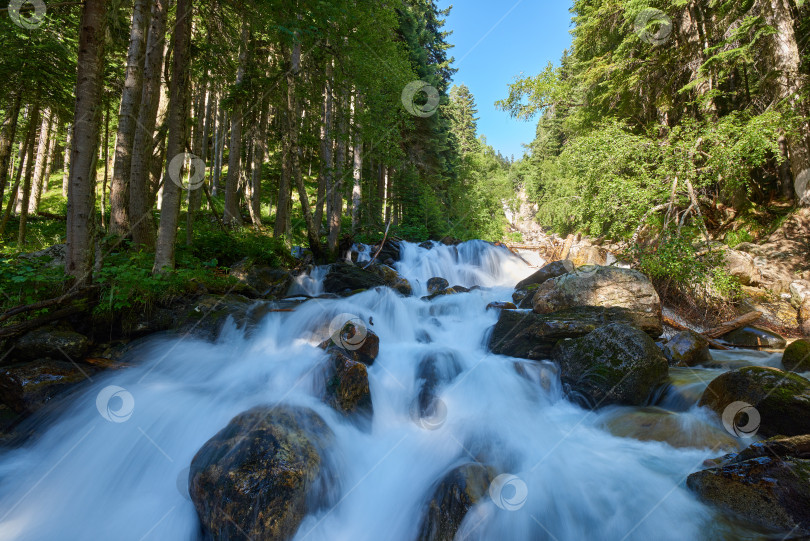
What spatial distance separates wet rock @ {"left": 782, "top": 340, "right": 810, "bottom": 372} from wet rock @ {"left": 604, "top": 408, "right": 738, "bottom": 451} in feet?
9.20

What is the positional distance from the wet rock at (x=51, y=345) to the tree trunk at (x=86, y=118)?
4.03 ft

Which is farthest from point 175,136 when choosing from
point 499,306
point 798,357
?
point 798,357

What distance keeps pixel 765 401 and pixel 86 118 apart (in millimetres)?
9256

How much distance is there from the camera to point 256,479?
298 cm

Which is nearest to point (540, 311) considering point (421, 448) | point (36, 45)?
point (421, 448)

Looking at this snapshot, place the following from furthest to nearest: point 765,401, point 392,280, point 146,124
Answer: point 392,280 → point 146,124 → point 765,401

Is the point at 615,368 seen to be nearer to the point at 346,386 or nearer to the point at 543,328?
the point at 543,328

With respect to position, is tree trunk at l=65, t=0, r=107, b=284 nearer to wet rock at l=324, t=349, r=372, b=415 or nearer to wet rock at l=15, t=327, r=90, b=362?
wet rock at l=15, t=327, r=90, b=362

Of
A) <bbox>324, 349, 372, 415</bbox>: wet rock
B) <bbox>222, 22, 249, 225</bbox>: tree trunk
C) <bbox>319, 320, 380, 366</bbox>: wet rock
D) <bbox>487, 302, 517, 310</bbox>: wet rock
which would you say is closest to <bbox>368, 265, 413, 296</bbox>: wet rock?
<bbox>487, 302, 517, 310</bbox>: wet rock

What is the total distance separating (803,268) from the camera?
862 centimetres

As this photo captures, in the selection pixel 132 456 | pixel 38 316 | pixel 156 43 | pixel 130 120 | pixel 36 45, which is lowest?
pixel 132 456

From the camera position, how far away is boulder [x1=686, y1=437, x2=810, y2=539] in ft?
8.64

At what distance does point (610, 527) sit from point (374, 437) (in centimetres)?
279

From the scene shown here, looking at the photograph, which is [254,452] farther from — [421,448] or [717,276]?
[717,276]
